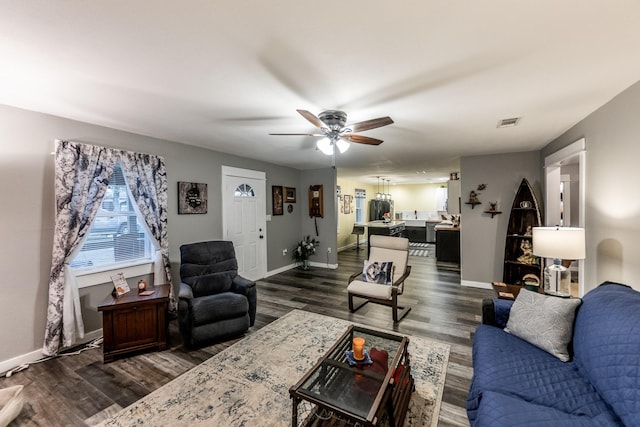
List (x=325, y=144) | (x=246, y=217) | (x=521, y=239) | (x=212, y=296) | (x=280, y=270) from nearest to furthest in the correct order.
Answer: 1. (x=325, y=144)
2. (x=212, y=296)
3. (x=521, y=239)
4. (x=246, y=217)
5. (x=280, y=270)

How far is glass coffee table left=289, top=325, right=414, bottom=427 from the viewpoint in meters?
1.44

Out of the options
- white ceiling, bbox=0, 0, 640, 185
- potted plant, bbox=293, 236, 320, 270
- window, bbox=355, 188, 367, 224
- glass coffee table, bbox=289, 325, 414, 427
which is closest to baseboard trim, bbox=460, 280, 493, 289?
white ceiling, bbox=0, 0, 640, 185

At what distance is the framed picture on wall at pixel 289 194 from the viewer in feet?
19.7

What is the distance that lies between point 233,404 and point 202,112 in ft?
8.47

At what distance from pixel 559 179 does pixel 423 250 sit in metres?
4.61

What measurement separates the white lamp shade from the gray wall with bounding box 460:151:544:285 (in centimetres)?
222

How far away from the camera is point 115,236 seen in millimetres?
3234

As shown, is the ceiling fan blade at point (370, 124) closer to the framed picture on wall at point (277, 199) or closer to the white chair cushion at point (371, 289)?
the white chair cushion at point (371, 289)

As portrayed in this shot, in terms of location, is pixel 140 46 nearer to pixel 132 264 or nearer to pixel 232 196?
pixel 132 264

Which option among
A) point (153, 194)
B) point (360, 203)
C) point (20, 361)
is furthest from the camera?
point (360, 203)

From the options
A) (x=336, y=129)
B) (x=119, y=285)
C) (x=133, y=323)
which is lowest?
(x=133, y=323)

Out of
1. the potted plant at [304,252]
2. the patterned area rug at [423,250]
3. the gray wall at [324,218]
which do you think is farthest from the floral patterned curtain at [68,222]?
the patterned area rug at [423,250]

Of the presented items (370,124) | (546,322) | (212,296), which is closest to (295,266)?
(212,296)

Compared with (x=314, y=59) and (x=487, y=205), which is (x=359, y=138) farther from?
(x=487, y=205)
